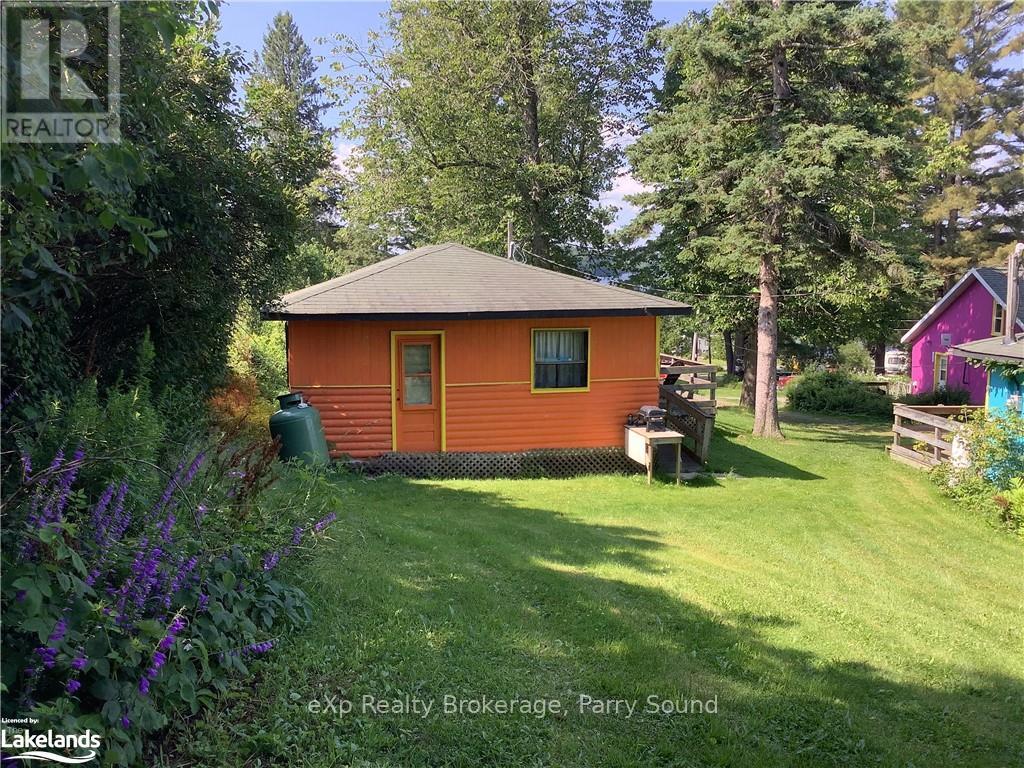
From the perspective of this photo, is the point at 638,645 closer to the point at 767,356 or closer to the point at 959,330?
the point at 767,356

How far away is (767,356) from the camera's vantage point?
17.0 m

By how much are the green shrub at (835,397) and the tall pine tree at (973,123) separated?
32.6ft

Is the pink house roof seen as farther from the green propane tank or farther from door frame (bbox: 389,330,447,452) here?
the green propane tank

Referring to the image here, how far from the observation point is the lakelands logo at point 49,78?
2488 millimetres

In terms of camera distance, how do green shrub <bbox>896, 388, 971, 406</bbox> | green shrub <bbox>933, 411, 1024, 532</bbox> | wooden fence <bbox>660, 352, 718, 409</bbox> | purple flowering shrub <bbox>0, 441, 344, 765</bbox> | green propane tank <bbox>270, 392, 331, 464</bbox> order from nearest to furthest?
→ purple flowering shrub <bbox>0, 441, 344, 765</bbox> < green propane tank <bbox>270, 392, 331, 464</bbox> < green shrub <bbox>933, 411, 1024, 532</bbox> < wooden fence <bbox>660, 352, 718, 409</bbox> < green shrub <bbox>896, 388, 971, 406</bbox>

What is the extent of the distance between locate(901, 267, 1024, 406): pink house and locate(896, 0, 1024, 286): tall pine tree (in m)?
7.59

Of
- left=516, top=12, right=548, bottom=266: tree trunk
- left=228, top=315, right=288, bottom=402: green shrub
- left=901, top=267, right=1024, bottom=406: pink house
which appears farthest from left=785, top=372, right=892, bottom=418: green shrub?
left=228, top=315, right=288, bottom=402: green shrub

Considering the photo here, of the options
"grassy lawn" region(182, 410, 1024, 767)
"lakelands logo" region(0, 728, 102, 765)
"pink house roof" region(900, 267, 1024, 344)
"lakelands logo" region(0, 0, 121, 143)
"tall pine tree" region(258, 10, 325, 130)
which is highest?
"tall pine tree" region(258, 10, 325, 130)

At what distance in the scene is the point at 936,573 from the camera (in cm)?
771

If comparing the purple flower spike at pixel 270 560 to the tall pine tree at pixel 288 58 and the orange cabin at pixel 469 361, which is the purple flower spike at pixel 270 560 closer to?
the orange cabin at pixel 469 361

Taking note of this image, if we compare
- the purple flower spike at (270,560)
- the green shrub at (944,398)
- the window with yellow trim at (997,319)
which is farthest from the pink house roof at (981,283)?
the purple flower spike at (270,560)

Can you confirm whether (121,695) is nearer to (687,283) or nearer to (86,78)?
(86,78)

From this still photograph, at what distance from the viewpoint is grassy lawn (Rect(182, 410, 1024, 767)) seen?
10.8ft

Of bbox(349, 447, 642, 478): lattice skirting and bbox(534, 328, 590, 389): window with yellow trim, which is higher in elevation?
bbox(534, 328, 590, 389): window with yellow trim
